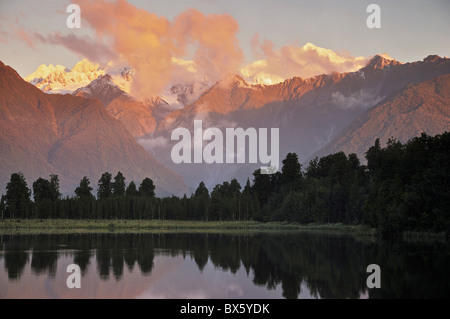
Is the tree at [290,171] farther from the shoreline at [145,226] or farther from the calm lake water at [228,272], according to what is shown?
the calm lake water at [228,272]

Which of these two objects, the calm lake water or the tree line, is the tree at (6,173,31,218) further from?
the calm lake water

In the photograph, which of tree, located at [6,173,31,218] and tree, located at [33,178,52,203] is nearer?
tree, located at [6,173,31,218]

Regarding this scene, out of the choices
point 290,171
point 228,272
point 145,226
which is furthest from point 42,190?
point 228,272

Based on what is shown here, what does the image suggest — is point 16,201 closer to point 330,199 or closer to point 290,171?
point 290,171

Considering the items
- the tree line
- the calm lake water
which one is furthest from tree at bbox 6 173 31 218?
the calm lake water

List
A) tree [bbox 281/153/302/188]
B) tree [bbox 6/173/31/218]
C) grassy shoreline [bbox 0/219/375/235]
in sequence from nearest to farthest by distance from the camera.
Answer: grassy shoreline [bbox 0/219/375/235] → tree [bbox 6/173/31/218] → tree [bbox 281/153/302/188]

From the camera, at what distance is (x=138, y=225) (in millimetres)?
162375

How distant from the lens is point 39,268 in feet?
178

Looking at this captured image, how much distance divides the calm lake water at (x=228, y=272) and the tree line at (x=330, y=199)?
10.2 metres

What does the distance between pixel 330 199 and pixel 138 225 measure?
55.7 meters

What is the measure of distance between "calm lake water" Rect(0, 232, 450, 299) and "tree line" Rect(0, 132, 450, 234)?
10.2 meters

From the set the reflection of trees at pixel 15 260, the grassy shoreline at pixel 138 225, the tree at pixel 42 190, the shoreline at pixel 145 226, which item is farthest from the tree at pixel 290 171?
the reflection of trees at pixel 15 260

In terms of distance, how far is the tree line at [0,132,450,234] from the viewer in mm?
84375
